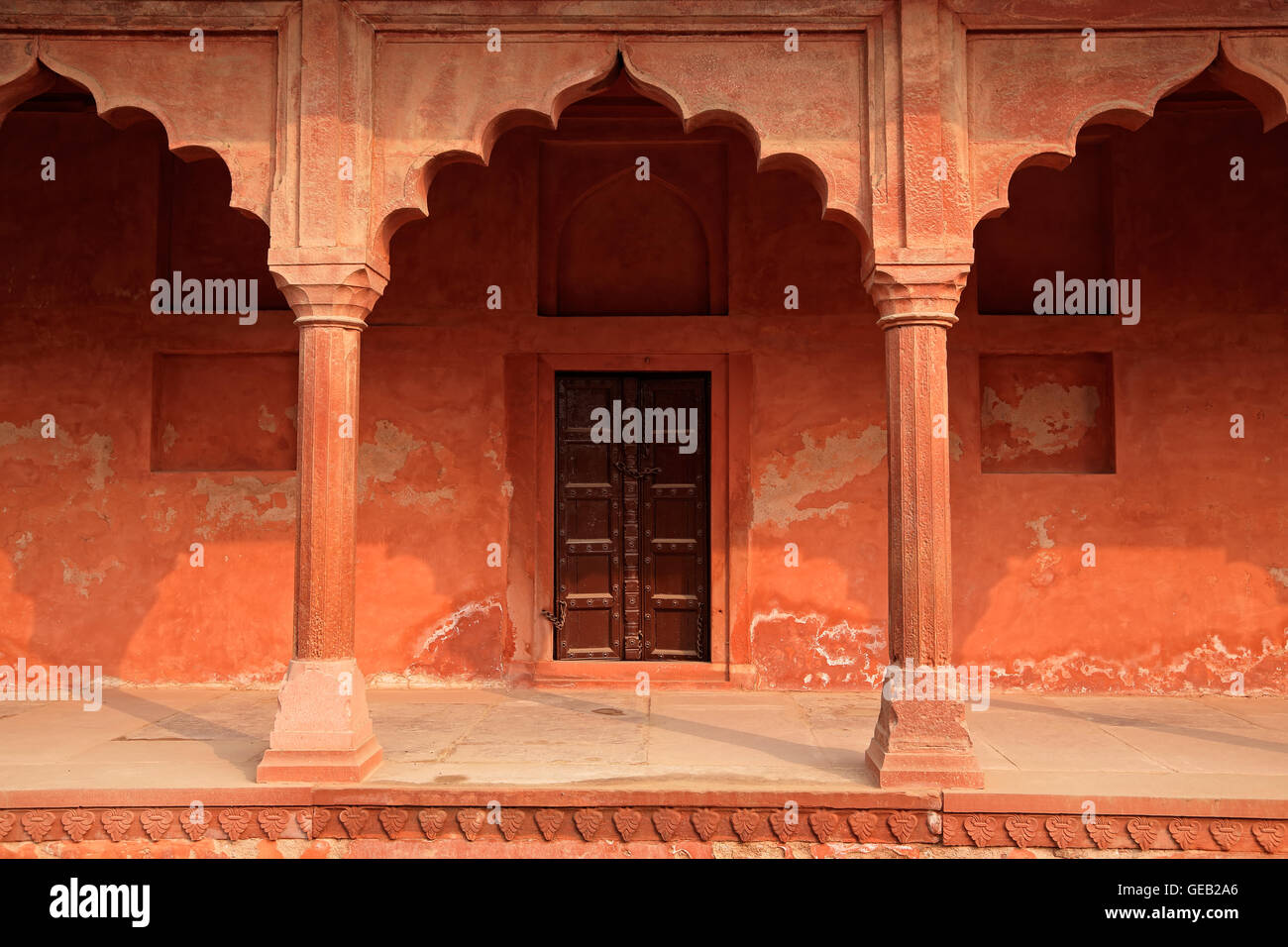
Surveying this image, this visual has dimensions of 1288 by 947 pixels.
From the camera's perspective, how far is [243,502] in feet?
24.5

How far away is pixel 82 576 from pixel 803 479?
5373 mm

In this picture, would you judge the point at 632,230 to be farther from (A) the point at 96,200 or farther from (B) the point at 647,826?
(B) the point at 647,826

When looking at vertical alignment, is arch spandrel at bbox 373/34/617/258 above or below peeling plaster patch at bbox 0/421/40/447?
above

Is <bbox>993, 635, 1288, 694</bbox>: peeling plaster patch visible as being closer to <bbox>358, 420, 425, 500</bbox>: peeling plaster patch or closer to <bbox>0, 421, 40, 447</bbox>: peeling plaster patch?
<bbox>358, 420, 425, 500</bbox>: peeling plaster patch

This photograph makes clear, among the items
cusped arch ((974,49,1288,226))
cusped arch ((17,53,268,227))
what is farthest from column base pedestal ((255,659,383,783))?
cusped arch ((974,49,1288,226))

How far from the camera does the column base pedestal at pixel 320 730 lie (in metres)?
4.86

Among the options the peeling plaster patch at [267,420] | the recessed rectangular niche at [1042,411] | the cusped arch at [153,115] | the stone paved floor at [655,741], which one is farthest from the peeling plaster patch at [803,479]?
the cusped arch at [153,115]

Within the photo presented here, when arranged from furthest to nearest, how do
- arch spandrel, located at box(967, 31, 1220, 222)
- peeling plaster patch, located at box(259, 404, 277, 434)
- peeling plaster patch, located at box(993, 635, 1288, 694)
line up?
peeling plaster patch, located at box(259, 404, 277, 434) → peeling plaster patch, located at box(993, 635, 1288, 694) → arch spandrel, located at box(967, 31, 1220, 222)

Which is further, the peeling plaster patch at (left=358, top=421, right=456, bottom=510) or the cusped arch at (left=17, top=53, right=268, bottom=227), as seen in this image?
the peeling plaster patch at (left=358, top=421, right=456, bottom=510)

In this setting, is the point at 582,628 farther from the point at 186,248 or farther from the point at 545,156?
the point at 186,248

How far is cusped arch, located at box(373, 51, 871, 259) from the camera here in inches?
204

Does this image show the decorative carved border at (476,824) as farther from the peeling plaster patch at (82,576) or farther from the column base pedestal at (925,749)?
the peeling plaster patch at (82,576)

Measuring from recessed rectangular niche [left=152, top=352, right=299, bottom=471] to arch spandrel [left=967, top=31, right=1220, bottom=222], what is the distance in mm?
5088

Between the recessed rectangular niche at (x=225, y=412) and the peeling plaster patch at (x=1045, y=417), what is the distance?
528 centimetres
